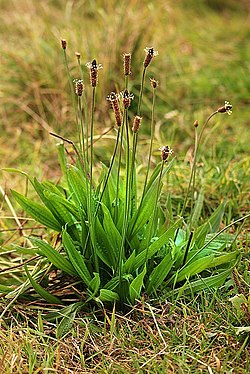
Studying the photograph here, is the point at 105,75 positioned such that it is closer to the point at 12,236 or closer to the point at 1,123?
the point at 1,123

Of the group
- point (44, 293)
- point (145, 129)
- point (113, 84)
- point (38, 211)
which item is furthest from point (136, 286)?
point (113, 84)

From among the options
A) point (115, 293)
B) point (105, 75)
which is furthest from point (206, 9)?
point (115, 293)

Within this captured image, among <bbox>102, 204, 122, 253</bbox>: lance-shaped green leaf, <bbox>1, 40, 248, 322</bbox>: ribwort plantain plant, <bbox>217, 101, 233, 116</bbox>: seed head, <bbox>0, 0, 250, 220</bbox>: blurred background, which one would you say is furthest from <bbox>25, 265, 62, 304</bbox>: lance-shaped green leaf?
<bbox>0, 0, 250, 220</bbox>: blurred background

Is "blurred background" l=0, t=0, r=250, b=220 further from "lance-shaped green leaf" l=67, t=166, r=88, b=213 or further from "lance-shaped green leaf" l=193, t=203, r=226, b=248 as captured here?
"lance-shaped green leaf" l=67, t=166, r=88, b=213

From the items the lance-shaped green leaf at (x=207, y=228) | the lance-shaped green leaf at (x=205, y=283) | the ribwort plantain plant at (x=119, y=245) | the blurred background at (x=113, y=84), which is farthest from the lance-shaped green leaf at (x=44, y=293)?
the blurred background at (x=113, y=84)

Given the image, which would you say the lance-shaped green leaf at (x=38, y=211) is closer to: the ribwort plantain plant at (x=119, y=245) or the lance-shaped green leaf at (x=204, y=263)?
the ribwort plantain plant at (x=119, y=245)
